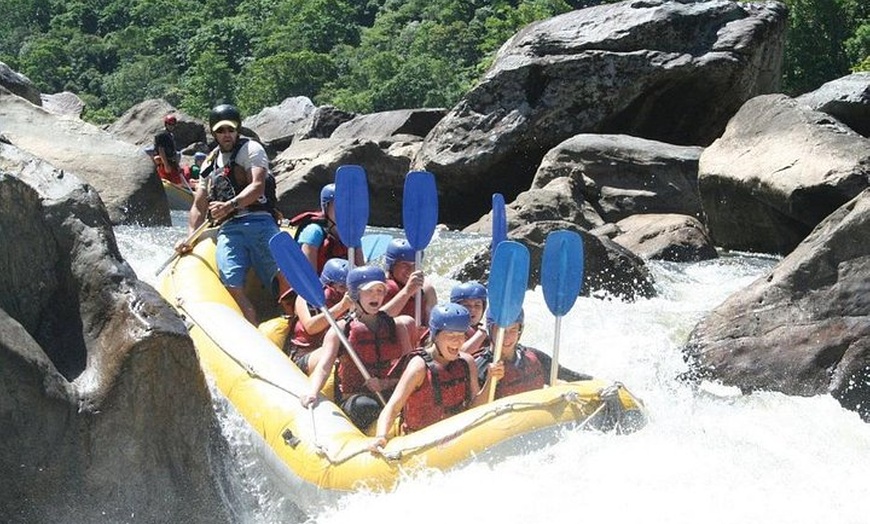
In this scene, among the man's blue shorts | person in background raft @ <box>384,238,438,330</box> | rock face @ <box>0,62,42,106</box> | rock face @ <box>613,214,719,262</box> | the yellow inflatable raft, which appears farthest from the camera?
rock face @ <box>0,62,42,106</box>

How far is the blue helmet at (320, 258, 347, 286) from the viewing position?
5.93 metres

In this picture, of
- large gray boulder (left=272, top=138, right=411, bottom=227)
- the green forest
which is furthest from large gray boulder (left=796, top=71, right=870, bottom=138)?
the green forest

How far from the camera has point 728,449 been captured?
501 centimetres

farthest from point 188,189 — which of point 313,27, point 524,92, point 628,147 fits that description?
point 313,27

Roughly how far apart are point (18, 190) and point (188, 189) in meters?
9.76

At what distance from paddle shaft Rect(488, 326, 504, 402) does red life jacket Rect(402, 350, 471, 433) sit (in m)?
0.12

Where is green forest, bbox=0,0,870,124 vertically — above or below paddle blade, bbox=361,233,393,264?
below

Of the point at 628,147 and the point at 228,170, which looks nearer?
the point at 228,170

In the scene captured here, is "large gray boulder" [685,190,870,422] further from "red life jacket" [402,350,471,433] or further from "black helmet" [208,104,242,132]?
"black helmet" [208,104,242,132]

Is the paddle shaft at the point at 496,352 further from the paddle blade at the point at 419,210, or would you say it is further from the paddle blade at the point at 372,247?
the paddle blade at the point at 372,247

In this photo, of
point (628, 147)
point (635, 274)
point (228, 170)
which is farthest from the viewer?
point (628, 147)

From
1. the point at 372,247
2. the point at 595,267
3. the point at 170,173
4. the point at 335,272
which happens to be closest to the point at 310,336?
the point at 335,272

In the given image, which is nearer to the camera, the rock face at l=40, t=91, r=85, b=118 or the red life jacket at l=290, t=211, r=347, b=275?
the red life jacket at l=290, t=211, r=347, b=275

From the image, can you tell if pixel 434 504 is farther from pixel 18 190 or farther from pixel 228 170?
pixel 228 170
